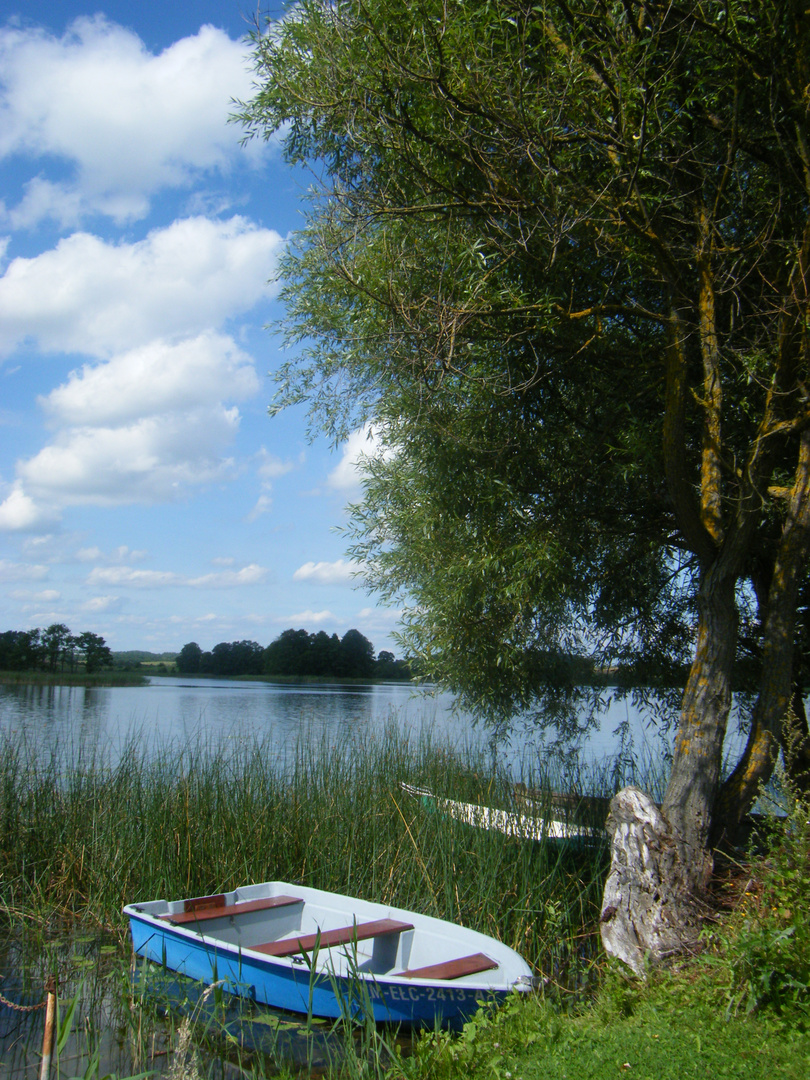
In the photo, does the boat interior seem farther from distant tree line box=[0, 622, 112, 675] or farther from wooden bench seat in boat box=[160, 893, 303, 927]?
distant tree line box=[0, 622, 112, 675]

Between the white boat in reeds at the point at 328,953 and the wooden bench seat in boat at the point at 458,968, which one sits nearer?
the white boat in reeds at the point at 328,953

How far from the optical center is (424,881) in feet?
18.2

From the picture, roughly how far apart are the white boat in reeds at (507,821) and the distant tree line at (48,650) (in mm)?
35960

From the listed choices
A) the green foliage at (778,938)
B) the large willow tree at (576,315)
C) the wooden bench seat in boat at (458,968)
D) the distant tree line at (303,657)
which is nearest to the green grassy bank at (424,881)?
the green foliage at (778,938)

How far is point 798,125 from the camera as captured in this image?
4793 mm

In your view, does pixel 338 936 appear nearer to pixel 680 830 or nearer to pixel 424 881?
pixel 424 881

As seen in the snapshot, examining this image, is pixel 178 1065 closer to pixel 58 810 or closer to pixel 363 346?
pixel 363 346

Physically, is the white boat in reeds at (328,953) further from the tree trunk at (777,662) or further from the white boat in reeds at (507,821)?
the tree trunk at (777,662)

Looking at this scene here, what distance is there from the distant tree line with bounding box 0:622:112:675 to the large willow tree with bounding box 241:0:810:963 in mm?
35848

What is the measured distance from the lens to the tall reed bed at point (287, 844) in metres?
5.41

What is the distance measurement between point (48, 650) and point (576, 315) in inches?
1517

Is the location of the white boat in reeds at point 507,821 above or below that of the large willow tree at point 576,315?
below

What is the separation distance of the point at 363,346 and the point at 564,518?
1.96 metres

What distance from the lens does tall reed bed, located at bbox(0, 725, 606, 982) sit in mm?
5414
